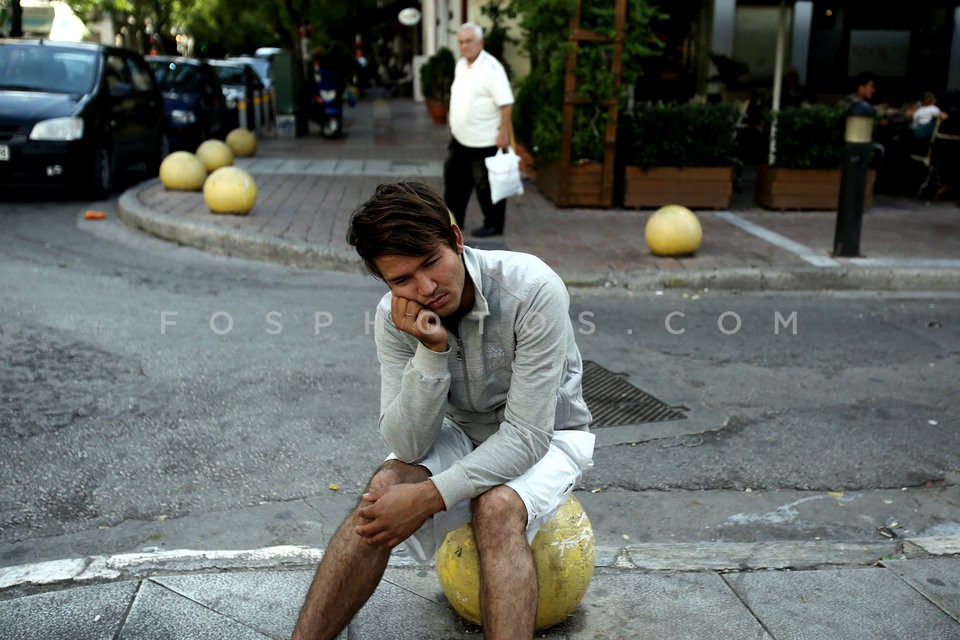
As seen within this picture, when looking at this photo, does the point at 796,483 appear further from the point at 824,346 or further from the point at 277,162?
the point at 277,162

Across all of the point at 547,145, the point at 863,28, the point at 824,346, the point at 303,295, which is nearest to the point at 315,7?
the point at 863,28

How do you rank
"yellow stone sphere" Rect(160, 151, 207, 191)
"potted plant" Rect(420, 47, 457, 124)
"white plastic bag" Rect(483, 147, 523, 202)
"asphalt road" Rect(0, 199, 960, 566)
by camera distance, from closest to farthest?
1. "asphalt road" Rect(0, 199, 960, 566)
2. "white plastic bag" Rect(483, 147, 523, 202)
3. "yellow stone sphere" Rect(160, 151, 207, 191)
4. "potted plant" Rect(420, 47, 457, 124)

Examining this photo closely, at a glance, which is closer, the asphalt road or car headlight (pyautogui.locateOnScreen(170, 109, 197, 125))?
the asphalt road

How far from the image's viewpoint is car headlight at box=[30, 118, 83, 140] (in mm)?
10938

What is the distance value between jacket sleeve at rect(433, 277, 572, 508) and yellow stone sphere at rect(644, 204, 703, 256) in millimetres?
5802

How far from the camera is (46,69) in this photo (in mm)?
12062

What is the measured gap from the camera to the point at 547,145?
11.0 m

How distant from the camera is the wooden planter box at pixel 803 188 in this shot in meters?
11.1

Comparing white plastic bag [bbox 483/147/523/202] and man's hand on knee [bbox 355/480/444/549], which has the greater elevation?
white plastic bag [bbox 483/147/523/202]

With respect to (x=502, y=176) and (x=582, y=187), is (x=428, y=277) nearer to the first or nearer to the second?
(x=502, y=176)

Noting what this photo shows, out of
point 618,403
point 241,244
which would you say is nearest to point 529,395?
A: point 618,403

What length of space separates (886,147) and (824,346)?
8435mm

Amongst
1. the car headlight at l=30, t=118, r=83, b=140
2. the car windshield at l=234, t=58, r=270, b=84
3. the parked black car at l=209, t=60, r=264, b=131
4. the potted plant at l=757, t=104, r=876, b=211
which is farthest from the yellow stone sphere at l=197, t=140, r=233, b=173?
the car windshield at l=234, t=58, r=270, b=84

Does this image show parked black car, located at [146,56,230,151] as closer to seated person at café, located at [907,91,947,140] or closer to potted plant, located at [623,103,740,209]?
potted plant, located at [623,103,740,209]
